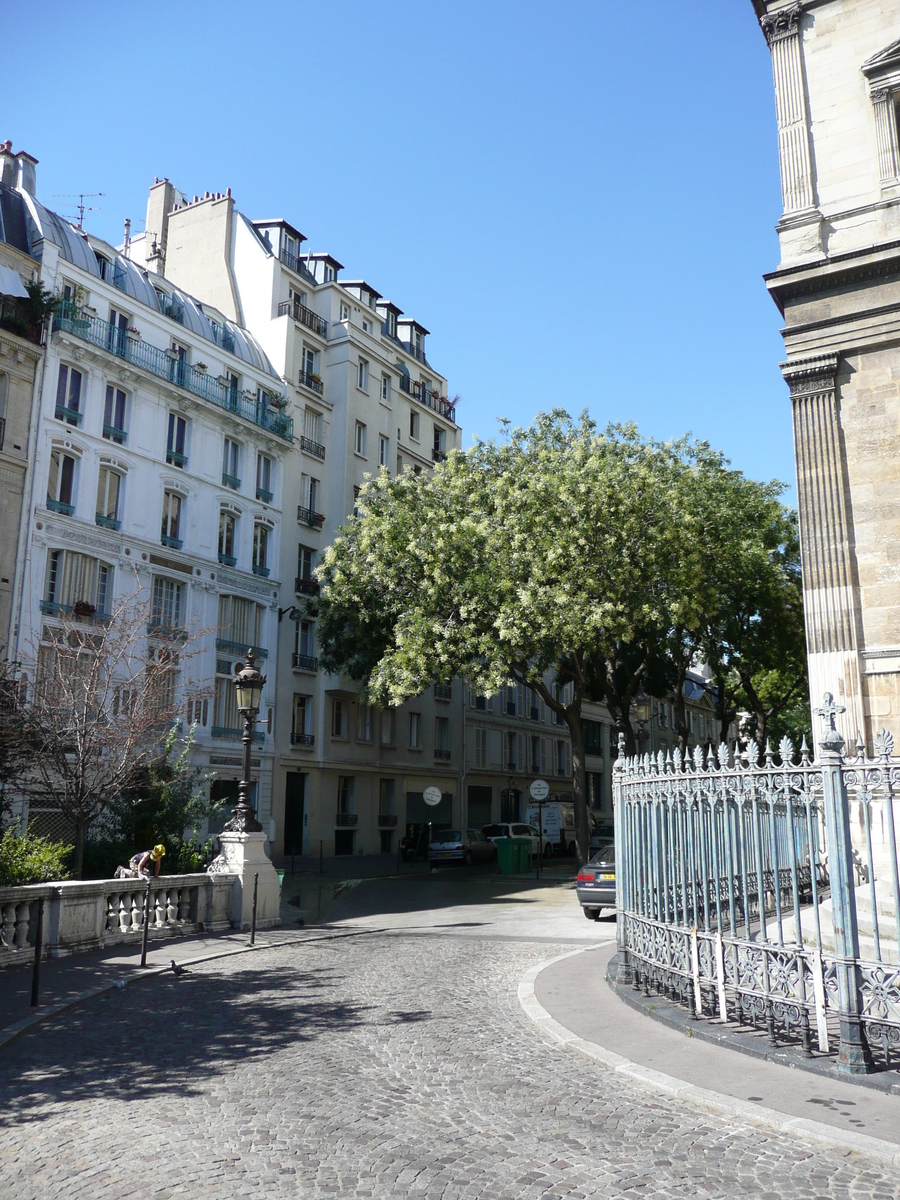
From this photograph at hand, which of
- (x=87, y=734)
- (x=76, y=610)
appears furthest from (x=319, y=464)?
(x=87, y=734)

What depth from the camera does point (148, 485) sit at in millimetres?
30781

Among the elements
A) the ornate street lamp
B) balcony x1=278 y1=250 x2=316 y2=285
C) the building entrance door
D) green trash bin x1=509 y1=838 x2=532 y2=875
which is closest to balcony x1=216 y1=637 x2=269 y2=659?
the building entrance door

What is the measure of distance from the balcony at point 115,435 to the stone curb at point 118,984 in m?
19.4

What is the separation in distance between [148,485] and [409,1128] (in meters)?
27.8

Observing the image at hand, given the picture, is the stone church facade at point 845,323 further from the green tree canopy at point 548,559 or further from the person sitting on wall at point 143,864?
the person sitting on wall at point 143,864

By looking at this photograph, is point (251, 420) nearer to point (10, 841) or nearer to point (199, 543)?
point (199, 543)

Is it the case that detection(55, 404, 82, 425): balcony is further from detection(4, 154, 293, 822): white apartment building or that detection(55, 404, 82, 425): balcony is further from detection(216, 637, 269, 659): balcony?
detection(216, 637, 269, 659): balcony

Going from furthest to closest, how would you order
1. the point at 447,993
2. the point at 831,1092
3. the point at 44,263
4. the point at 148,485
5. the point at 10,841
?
the point at 148,485 < the point at 44,263 < the point at 10,841 < the point at 447,993 < the point at 831,1092

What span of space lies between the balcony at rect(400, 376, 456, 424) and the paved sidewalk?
39119mm

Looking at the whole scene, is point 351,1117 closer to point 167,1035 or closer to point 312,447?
point 167,1035

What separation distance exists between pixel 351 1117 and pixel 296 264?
132ft

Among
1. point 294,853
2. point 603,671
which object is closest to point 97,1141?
point 603,671

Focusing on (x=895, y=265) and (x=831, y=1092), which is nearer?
(x=831, y=1092)

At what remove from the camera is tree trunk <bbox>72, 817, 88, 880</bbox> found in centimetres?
1583
